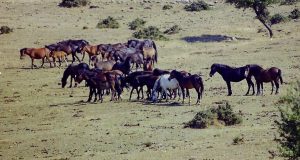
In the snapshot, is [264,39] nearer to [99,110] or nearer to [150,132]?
[99,110]

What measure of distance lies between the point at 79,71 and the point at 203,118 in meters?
10.5

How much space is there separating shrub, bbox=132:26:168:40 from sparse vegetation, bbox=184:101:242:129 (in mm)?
26010

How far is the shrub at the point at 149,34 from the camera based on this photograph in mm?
50562

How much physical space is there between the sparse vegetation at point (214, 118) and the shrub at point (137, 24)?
31.0 m

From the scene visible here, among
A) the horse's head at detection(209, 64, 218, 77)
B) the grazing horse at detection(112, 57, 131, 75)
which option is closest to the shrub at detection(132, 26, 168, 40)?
the grazing horse at detection(112, 57, 131, 75)

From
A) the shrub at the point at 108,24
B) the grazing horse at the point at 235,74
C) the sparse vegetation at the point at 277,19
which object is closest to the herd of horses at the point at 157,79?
the grazing horse at the point at 235,74

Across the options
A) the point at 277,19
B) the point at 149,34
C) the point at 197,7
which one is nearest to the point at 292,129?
the point at 149,34

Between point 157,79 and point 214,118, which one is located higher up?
point 157,79

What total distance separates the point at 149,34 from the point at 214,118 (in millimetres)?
27492

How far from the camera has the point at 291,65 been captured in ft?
128

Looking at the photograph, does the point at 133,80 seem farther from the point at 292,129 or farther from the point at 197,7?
the point at 197,7

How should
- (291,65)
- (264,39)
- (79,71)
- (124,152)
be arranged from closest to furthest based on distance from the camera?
(124,152), (79,71), (291,65), (264,39)

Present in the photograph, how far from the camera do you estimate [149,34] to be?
51.3m

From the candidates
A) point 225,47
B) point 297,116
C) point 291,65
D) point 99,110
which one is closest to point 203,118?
point 99,110
